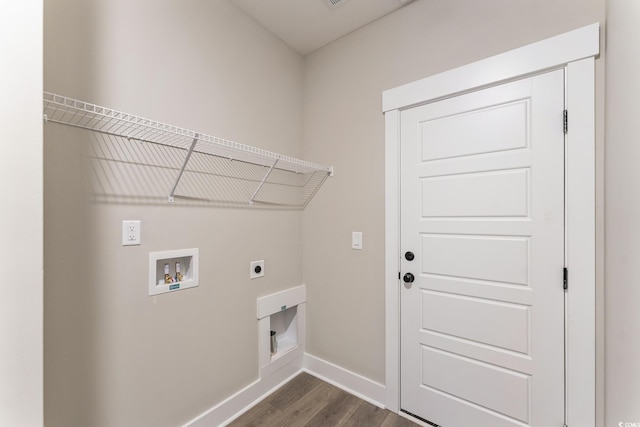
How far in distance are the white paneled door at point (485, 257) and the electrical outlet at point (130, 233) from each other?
5.05ft

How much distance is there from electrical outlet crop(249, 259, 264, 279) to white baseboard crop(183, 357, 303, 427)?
740mm

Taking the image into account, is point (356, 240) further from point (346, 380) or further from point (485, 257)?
point (346, 380)

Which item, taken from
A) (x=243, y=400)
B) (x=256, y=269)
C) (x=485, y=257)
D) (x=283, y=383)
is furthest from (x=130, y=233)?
(x=485, y=257)

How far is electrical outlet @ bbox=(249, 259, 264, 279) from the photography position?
6.12 ft

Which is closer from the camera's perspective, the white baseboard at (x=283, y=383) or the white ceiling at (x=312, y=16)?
the white baseboard at (x=283, y=383)

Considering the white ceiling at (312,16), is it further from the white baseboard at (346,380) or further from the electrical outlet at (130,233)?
the white baseboard at (346,380)

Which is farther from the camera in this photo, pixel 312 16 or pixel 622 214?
pixel 312 16

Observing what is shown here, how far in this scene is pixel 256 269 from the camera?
1.89 metres

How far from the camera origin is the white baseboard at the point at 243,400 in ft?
5.22

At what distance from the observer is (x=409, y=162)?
5.72 feet

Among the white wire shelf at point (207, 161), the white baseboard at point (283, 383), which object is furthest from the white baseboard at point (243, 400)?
the white wire shelf at point (207, 161)

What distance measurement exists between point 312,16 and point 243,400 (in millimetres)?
2683

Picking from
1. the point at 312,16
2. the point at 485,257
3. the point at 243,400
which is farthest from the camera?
the point at 312,16

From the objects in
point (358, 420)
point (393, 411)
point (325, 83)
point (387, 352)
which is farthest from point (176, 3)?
point (393, 411)
